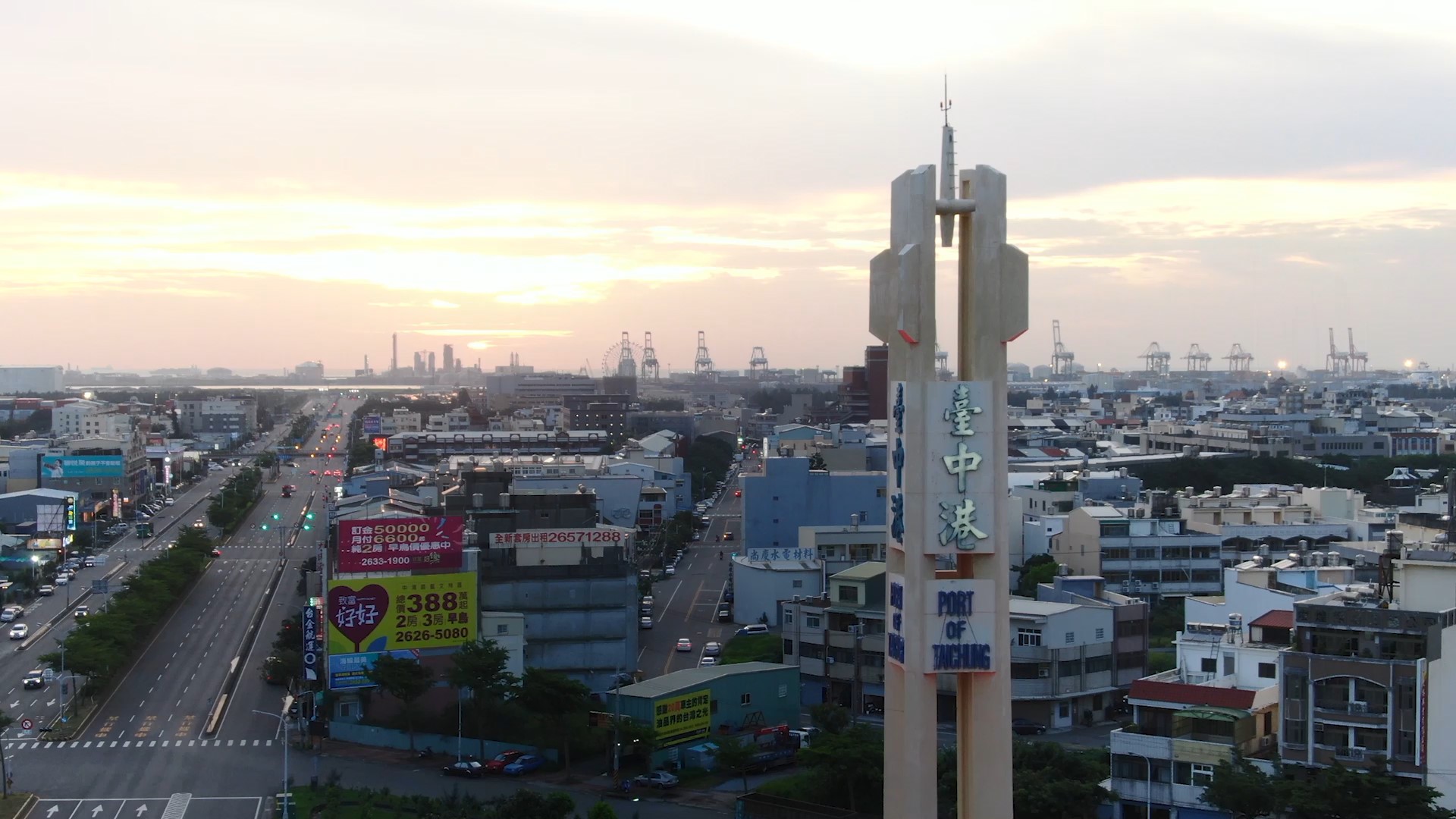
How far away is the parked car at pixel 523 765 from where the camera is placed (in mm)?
19281

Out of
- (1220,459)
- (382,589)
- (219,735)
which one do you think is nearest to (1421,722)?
(382,589)

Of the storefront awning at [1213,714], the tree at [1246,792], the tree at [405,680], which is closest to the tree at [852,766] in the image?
the storefront awning at [1213,714]

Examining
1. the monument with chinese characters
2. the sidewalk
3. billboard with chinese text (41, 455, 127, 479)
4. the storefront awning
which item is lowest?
the sidewalk

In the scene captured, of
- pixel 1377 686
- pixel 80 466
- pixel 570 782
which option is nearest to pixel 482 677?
pixel 570 782

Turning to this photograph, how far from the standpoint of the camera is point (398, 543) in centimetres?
2183

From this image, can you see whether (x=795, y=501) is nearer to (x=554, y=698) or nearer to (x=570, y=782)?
(x=554, y=698)

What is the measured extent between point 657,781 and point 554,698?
5.99 feet

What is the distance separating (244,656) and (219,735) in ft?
18.8

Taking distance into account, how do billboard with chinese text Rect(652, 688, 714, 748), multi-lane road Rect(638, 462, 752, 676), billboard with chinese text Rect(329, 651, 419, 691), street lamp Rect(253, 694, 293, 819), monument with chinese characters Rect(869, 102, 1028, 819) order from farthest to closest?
multi-lane road Rect(638, 462, 752, 676) < billboard with chinese text Rect(329, 651, 419, 691) < billboard with chinese text Rect(652, 688, 714, 748) < street lamp Rect(253, 694, 293, 819) < monument with chinese characters Rect(869, 102, 1028, 819)

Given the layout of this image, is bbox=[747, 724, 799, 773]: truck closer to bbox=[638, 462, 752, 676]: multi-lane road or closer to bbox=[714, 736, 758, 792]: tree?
bbox=[714, 736, 758, 792]: tree

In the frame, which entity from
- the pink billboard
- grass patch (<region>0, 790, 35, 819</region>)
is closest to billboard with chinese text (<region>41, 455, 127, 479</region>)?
the pink billboard

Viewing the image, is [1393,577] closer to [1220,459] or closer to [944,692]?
[944,692]

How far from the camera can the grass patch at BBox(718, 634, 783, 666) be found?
992 inches

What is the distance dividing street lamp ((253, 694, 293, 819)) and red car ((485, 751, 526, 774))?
2592 millimetres
